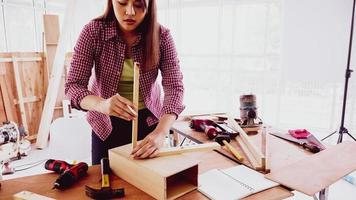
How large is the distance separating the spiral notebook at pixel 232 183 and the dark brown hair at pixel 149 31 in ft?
1.81

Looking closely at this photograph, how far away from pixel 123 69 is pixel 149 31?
0.67 ft

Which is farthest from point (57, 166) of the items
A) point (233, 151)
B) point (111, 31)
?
point (233, 151)

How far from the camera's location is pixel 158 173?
79 centimetres

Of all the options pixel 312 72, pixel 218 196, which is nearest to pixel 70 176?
pixel 218 196

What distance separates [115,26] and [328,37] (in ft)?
8.21

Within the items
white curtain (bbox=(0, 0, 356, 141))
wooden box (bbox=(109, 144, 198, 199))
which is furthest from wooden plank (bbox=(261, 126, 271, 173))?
white curtain (bbox=(0, 0, 356, 141))

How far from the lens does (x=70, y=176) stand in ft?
2.99

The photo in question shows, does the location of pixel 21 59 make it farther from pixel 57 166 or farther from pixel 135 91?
pixel 135 91

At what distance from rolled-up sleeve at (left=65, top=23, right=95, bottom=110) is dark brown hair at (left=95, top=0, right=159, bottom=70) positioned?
0.13m

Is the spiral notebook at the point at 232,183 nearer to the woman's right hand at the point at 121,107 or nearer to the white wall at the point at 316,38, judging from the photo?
the woman's right hand at the point at 121,107

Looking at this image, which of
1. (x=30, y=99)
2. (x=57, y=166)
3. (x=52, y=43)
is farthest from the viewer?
(x=52, y=43)

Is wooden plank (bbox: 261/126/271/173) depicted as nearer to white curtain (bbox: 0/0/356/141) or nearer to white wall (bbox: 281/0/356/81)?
white curtain (bbox: 0/0/356/141)

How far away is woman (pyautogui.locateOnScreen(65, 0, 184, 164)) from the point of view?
1.09 m

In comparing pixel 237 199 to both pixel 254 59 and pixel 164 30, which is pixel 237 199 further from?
pixel 254 59
